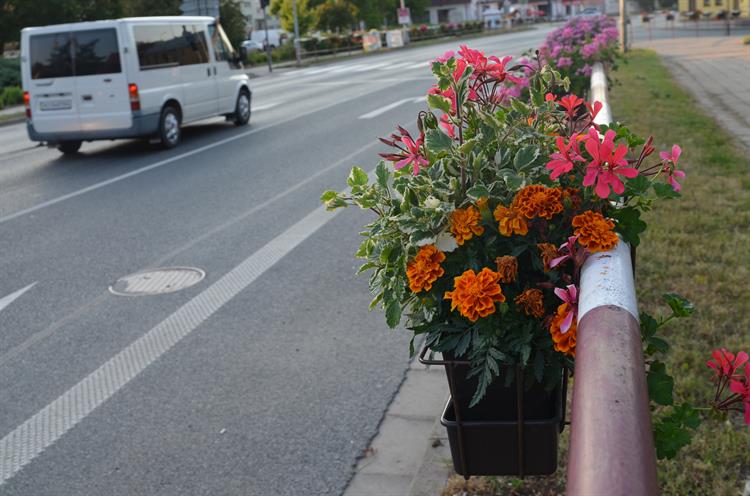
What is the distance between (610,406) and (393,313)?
3.54 ft

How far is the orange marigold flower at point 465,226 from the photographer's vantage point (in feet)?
7.36

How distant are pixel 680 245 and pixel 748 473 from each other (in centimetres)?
330

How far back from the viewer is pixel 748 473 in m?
3.34

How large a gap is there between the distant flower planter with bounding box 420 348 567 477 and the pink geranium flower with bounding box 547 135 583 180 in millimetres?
510

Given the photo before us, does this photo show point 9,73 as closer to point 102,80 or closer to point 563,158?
point 102,80

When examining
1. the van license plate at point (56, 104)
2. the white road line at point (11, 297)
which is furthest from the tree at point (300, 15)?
the white road line at point (11, 297)

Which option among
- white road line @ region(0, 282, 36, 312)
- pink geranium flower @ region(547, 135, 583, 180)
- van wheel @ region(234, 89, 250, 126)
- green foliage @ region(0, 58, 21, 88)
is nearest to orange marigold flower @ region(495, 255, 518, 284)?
pink geranium flower @ region(547, 135, 583, 180)

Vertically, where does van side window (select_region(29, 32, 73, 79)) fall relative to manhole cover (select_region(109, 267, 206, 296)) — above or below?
above

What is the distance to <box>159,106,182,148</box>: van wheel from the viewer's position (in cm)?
1492

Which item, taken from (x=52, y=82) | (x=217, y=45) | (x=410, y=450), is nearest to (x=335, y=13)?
(x=217, y=45)

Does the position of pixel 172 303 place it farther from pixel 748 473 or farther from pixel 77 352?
pixel 748 473

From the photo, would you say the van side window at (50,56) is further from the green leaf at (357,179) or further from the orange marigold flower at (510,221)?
the orange marigold flower at (510,221)

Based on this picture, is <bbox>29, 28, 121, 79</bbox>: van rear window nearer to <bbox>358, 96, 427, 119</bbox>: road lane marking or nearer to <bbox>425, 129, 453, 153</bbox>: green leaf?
<bbox>358, 96, 427, 119</bbox>: road lane marking

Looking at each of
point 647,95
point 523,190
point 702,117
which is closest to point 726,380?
point 523,190
